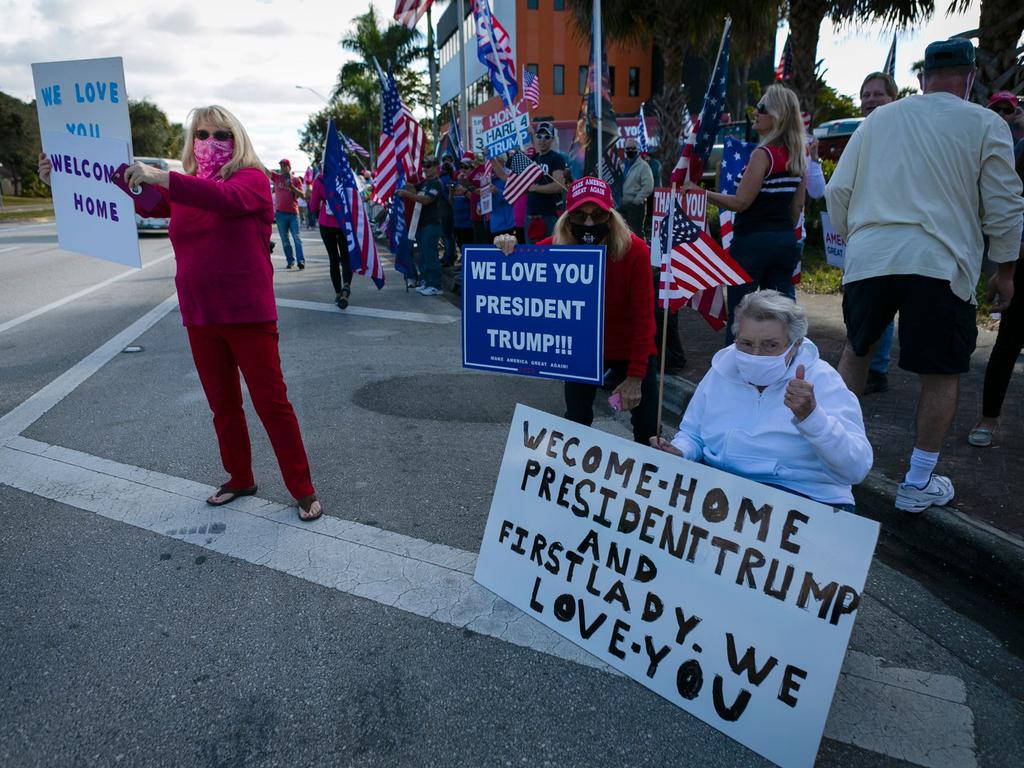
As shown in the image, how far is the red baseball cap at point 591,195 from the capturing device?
3.28 m

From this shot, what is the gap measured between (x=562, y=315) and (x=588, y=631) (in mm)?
1340

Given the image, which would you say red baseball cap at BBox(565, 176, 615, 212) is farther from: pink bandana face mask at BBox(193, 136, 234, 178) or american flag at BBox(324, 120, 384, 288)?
american flag at BBox(324, 120, 384, 288)

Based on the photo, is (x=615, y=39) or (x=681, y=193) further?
(x=615, y=39)

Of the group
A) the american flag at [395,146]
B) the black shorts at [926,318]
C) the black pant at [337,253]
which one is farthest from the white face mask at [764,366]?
the american flag at [395,146]

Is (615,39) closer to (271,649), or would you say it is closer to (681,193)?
(681,193)

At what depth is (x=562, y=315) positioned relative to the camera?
10.6 ft

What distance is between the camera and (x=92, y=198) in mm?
3469

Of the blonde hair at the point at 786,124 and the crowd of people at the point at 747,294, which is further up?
the blonde hair at the point at 786,124

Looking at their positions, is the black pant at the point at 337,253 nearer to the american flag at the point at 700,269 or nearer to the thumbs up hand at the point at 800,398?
the american flag at the point at 700,269

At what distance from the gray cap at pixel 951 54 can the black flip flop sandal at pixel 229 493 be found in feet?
12.9

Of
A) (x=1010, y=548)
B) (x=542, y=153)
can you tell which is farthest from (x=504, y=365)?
(x=542, y=153)

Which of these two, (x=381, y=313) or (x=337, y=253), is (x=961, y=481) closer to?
(x=381, y=313)

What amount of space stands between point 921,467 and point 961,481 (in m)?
0.47

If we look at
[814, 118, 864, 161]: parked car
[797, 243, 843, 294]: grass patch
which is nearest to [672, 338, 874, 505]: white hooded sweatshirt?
[797, 243, 843, 294]: grass patch
